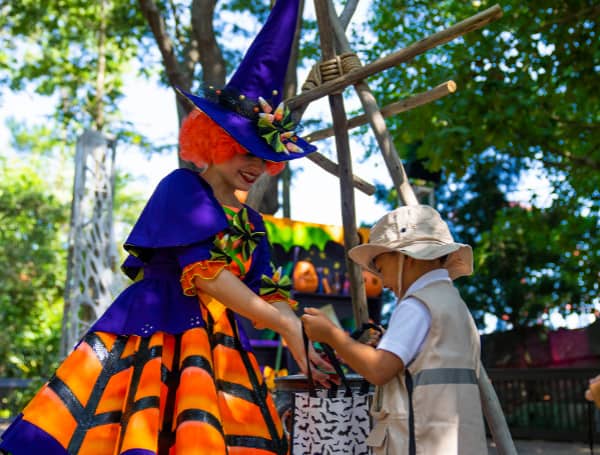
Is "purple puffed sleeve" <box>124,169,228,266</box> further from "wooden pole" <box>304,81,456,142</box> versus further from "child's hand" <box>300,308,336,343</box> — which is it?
"wooden pole" <box>304,81,456,142</box>

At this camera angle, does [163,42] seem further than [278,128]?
Yes

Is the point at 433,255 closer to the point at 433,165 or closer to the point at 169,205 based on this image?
the point at 169,205

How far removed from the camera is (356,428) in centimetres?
201

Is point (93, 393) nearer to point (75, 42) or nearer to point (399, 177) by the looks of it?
point (399, 177)

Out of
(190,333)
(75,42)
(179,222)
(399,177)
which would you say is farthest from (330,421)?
(75,42)

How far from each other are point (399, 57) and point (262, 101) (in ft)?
3.47

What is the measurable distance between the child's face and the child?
9cm

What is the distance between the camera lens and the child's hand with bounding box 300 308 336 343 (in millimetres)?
1911

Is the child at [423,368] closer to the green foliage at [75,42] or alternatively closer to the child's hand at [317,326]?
the child's hand at [317,326]

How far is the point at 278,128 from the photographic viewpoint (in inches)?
92.5

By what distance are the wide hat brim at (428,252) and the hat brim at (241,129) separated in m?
0.42

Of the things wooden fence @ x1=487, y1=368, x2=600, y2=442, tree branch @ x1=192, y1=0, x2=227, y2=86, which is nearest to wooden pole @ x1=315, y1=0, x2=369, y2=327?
tree branch @ x1=192, y1=0, x2=227, y2=86

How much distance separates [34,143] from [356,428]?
2896cm

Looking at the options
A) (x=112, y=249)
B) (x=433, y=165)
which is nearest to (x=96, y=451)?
(x=433, y=165)
